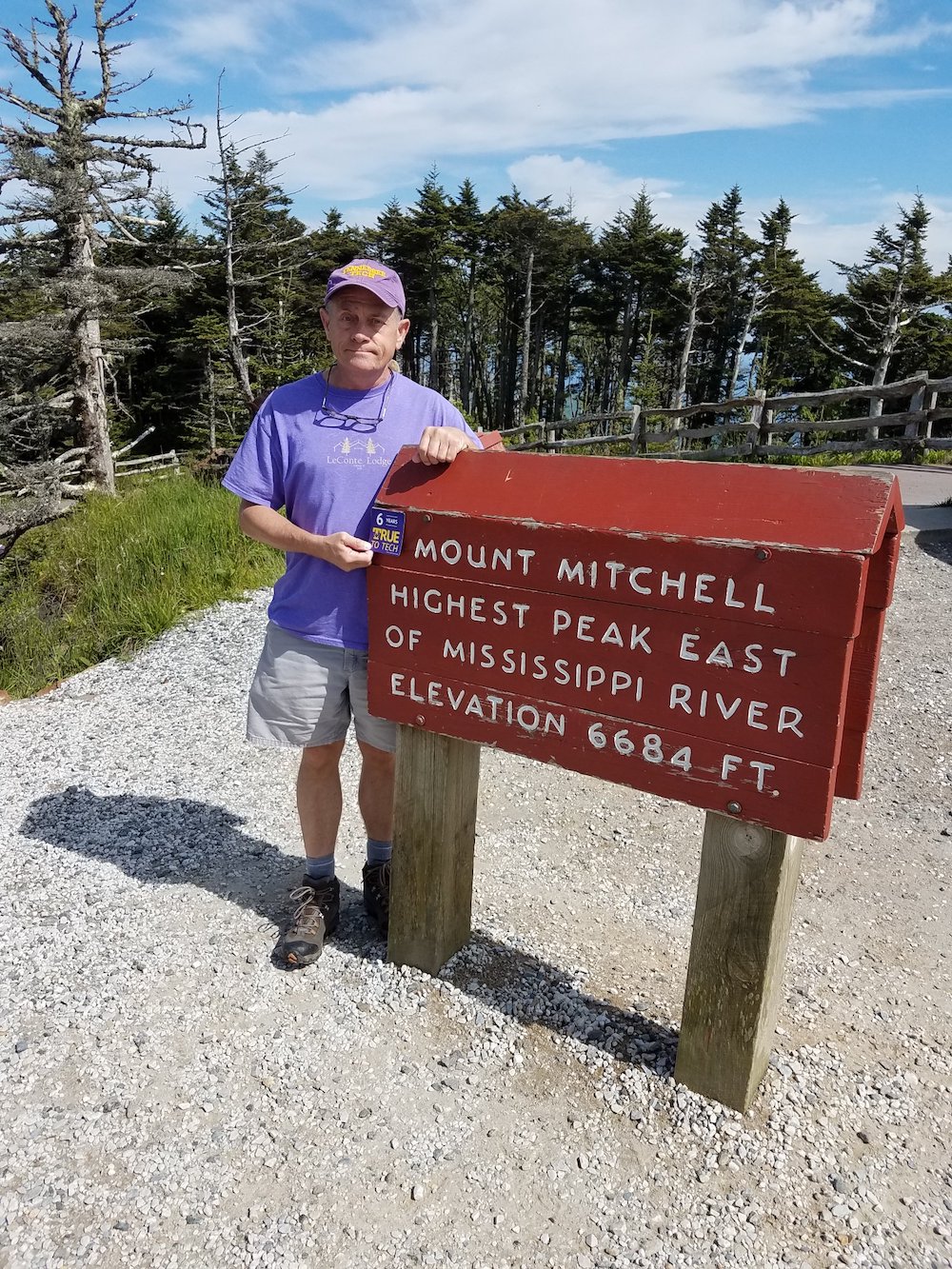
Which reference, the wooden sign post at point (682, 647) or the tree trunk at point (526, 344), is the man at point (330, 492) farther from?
the tree trunk at point (526, 344)

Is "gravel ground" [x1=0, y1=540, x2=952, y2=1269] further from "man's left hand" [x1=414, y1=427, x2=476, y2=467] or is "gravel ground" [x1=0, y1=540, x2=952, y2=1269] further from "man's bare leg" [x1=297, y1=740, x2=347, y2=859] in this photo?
"man's left hand" [x1=414, y1=427, x2=476, y2=467]

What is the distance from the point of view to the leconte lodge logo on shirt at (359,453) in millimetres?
2297

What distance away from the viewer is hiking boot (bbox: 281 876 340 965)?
254cm

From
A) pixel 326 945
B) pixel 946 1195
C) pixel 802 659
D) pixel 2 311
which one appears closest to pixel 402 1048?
pixel 326 945

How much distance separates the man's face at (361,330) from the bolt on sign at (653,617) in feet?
1.07

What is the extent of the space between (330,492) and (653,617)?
993 millimetres

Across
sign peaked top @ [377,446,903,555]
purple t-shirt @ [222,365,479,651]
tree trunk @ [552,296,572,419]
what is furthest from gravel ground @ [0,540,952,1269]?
tree trunk @ [552,296,572,419]

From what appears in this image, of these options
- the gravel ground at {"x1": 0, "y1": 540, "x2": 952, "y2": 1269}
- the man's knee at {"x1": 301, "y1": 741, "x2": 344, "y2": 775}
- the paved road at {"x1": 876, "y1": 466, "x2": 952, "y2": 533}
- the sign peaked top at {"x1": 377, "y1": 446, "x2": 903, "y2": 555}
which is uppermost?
the sign peaked top at {"x1": 377, "y1": 446, "x2": 903, "y2": 555}

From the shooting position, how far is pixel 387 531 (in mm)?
2191

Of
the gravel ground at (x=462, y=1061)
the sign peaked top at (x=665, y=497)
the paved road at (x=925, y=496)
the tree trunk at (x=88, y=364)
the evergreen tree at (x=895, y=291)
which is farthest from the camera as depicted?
the evergreen tree at (x=895, y=291)

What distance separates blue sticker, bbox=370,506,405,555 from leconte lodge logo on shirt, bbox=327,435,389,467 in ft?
0.57

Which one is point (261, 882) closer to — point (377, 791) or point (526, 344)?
point (377, 791)

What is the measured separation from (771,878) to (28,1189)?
5.90 feet

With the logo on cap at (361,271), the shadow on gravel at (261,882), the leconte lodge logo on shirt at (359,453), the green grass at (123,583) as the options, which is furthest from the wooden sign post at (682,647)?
the green grass at (123,583)
